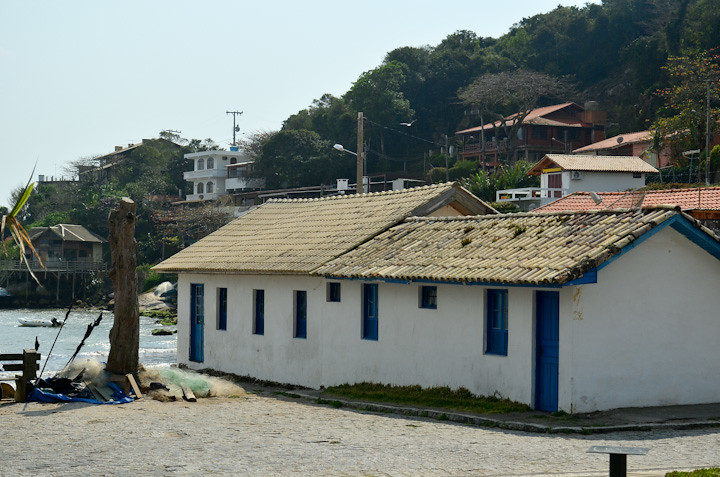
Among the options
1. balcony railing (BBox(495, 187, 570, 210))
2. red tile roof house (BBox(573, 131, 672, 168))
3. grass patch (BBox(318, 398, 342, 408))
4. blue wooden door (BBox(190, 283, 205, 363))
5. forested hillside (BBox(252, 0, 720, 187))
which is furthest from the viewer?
forested hillside (BBox(252, 0, 720, 187))

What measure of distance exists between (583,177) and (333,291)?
3277 cm

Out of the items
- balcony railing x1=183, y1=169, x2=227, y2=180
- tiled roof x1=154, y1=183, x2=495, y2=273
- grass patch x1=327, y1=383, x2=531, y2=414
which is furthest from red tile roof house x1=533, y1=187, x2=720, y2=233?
balcony railing x1=183, y1=169, x2=227, y2=180

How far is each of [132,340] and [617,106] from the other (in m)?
71.4

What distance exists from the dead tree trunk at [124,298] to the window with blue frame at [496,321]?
22.2 ft

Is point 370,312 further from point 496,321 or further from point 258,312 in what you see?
point 258,312

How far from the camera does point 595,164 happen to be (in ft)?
167

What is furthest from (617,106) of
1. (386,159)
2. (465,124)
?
(386,159)

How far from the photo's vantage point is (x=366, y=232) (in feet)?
71.1

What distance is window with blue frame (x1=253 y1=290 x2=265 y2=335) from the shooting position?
23.2 m

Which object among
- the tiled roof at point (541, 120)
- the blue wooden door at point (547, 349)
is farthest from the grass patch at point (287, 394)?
the tiled roof at point (541, 120)

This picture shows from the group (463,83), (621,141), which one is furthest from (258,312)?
(463,83)

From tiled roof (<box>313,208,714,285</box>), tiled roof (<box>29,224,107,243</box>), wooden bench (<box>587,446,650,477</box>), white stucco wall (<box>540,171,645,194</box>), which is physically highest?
white stucco wall (<box>540,171,645,194</box>)

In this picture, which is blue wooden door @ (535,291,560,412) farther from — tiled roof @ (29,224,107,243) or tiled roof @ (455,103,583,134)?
tiled roof @ (29,224,107,243)

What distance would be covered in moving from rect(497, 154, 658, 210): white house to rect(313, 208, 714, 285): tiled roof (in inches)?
1186
